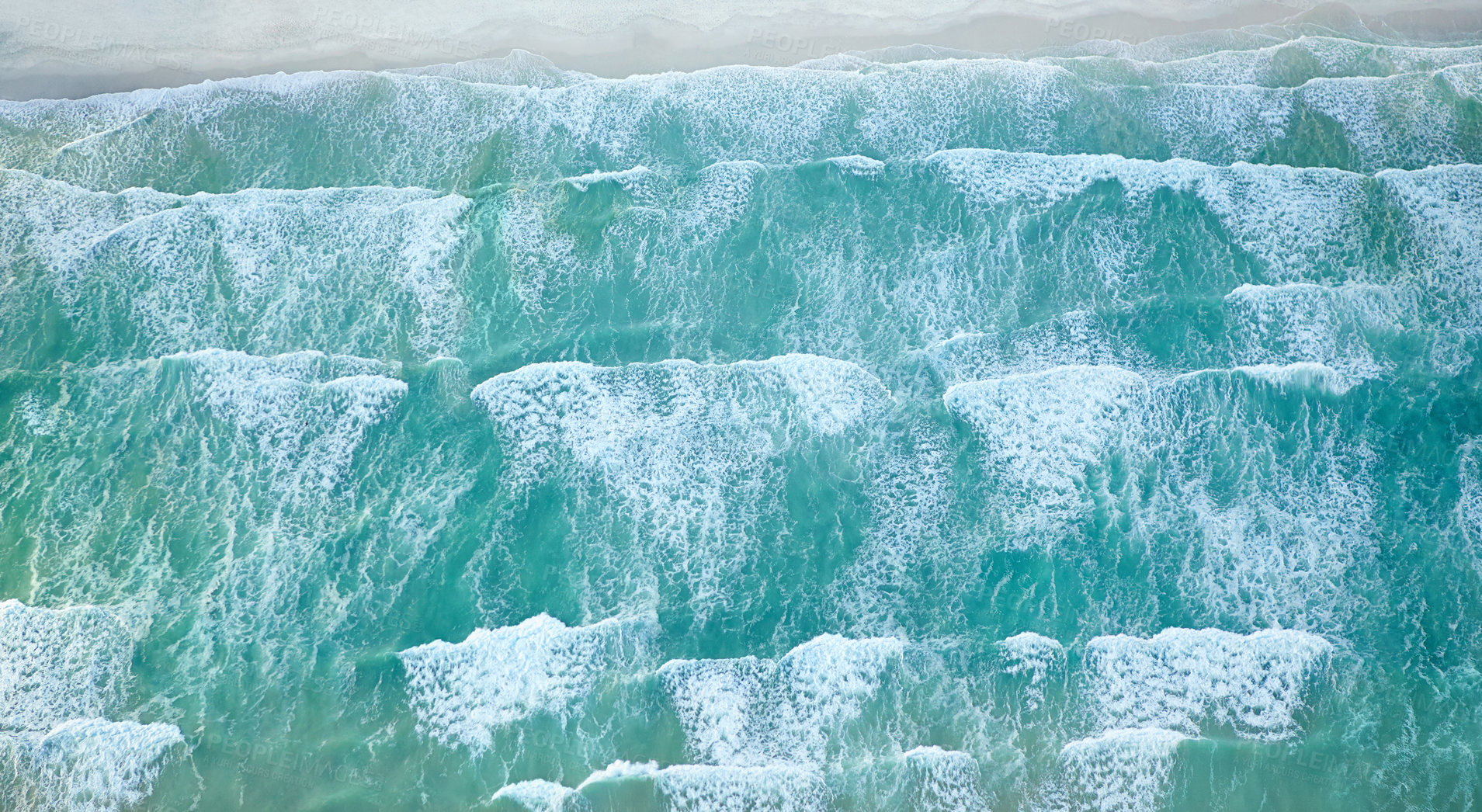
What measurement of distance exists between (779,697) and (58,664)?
518 centimetres

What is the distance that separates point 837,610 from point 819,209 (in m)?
4.05

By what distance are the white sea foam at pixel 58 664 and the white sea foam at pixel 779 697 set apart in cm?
396

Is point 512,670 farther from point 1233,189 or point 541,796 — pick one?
point 1233,189

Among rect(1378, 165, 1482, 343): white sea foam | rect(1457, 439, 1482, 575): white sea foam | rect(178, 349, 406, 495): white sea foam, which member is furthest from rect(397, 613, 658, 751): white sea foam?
rect(1378, 165, 1482, 343): white sea foam

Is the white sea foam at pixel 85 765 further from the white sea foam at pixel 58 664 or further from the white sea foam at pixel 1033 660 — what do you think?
the white sea foam at pixel 1033 660

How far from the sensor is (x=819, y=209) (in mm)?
8867

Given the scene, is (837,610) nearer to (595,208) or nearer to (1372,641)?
(1372,641)

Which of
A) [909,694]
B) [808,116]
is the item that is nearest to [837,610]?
[909,694]

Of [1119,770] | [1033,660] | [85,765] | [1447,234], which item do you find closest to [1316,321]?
[1447,234]

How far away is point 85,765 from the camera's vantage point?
241 inches

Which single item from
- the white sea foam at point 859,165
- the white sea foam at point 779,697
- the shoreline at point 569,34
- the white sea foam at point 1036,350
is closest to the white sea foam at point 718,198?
the white sea foam at point 859,165

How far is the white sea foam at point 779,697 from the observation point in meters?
6.19

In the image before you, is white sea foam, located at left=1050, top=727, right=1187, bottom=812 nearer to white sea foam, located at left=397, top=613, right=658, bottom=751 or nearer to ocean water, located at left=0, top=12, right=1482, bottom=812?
ocean water, located at left=0, top=12, right=1482, bottom=812

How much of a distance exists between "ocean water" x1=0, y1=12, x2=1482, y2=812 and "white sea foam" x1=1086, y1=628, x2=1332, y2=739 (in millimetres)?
33
